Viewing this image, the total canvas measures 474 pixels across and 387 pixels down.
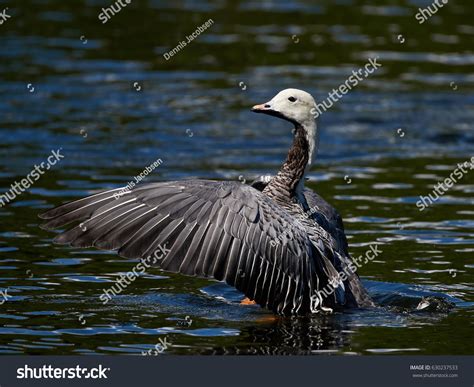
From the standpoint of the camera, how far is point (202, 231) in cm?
1121

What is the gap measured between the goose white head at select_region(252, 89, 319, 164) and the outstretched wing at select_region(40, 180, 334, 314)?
3.66 ft

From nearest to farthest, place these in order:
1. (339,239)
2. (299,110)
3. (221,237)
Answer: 1. (221,237)
2. (299,110)
3. (339,239)

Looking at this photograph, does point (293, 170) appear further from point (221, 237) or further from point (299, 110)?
point (221, 237)

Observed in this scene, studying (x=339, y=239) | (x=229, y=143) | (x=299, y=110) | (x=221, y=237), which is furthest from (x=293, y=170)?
(x=229, y=143)

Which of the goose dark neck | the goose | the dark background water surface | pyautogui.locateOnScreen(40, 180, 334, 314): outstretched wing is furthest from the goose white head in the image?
the dark background water surface

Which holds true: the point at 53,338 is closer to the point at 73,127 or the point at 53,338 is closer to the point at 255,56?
the point at 73,127

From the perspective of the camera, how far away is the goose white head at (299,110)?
40.5 feet

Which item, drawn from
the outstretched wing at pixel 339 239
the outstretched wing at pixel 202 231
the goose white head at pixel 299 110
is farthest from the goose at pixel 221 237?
the goose white head at pixel 299 110

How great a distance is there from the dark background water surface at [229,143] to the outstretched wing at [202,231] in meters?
0.67

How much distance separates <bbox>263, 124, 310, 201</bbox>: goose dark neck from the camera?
488 inches

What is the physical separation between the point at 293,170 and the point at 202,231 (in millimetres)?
1633

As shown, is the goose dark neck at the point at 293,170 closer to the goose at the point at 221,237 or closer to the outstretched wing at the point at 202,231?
the goose at the point at 221,237

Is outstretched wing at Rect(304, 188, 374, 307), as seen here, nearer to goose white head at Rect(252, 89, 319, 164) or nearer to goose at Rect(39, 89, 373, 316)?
goose at Rect(39, 89, 373, 316)

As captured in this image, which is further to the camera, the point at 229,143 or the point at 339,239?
the point at 229,143
